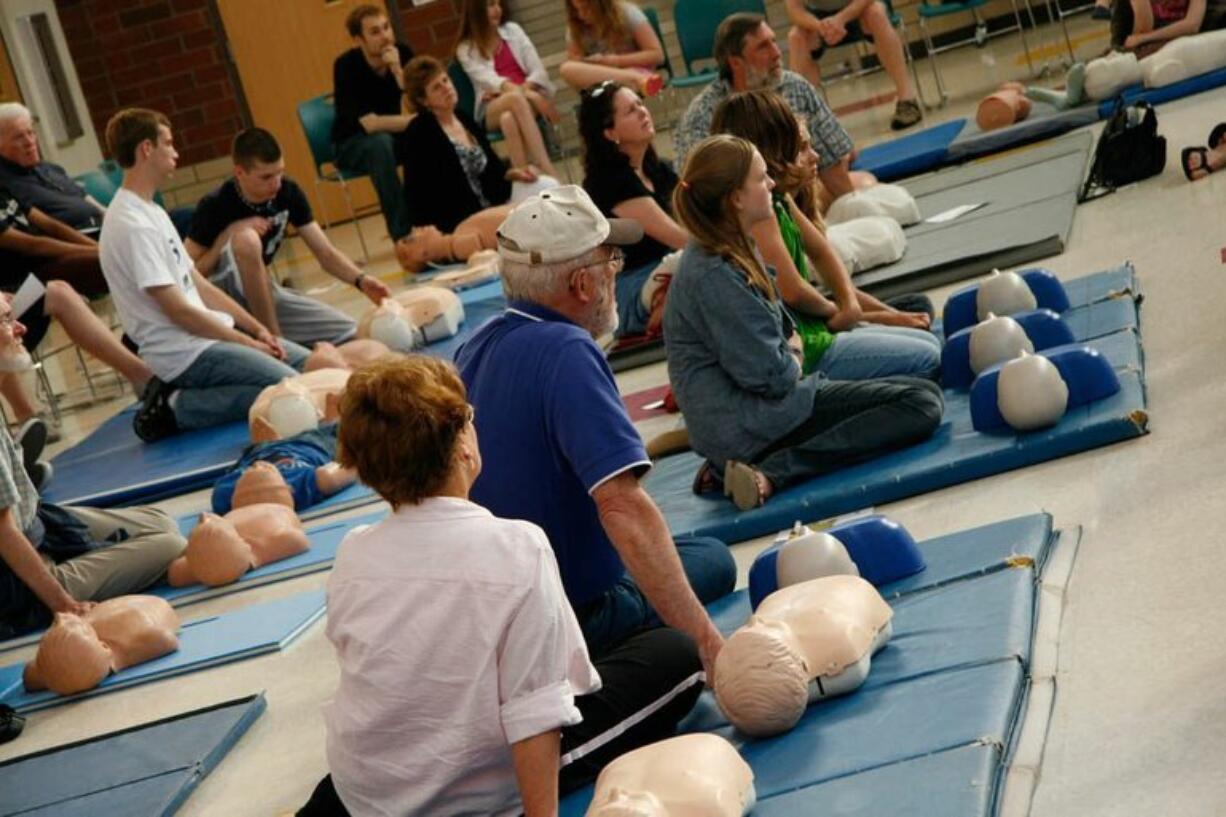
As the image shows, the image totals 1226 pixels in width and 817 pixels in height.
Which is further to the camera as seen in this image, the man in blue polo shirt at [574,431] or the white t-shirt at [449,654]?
the man in blue polo shirt at [574,431]

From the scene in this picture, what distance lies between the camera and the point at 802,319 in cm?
529

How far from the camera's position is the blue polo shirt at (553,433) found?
330 centimetres

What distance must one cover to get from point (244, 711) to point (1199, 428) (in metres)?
2.31

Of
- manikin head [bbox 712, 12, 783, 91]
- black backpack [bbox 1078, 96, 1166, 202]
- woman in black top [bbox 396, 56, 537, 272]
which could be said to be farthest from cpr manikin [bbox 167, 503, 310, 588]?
woman in black top [bbox 396, 56, 537, 272]

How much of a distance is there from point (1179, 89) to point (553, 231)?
631cm

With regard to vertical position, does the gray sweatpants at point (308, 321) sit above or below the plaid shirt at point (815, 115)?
below

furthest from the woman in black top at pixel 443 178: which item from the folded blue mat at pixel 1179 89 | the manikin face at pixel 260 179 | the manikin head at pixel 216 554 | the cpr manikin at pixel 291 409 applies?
the manikin head at pixel 216 554

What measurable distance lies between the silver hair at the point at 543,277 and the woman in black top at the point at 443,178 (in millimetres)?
6926

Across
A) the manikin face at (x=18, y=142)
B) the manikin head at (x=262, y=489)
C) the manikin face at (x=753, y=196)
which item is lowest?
the manikin head at (x=262, y=489)

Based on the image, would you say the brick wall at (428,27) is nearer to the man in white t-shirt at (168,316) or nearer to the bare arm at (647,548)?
the man in white t-shirt at (168,316)

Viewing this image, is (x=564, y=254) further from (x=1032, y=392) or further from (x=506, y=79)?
(x=506, y=79)

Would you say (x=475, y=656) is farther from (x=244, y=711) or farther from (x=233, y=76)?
(x=233, y=76)

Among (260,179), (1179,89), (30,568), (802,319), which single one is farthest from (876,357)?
(1179,89)

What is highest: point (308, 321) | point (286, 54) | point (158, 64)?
point (158, 64)
